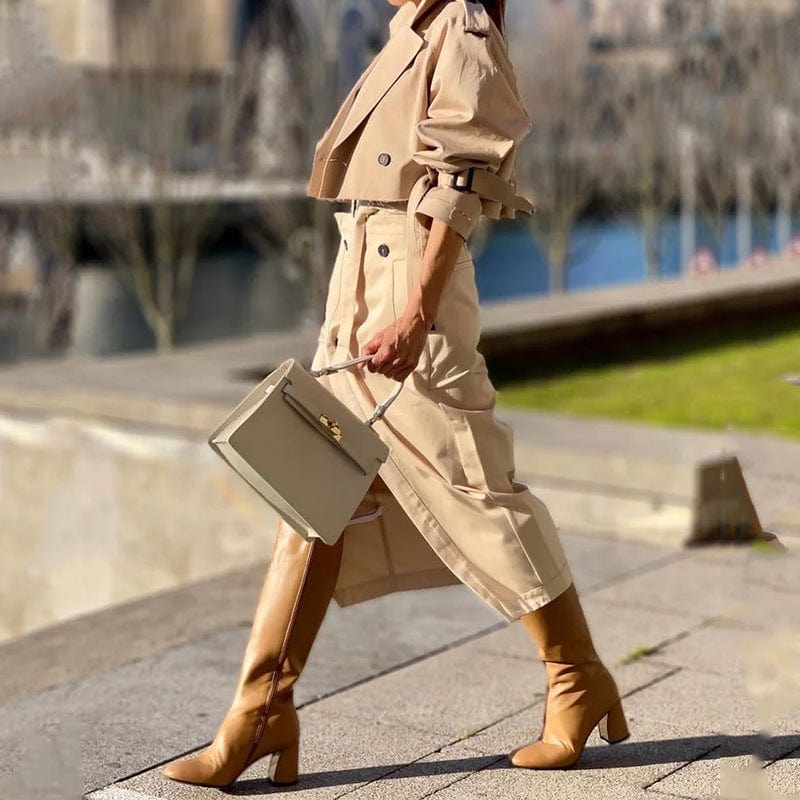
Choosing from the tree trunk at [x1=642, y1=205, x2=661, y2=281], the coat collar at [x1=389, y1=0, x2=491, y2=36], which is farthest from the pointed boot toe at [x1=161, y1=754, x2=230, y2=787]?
the tree trunk at [x1=642, y1=205, x2=661, y2=281]

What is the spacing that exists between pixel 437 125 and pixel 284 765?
4.49ft

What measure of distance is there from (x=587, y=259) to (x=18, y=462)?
35923 mm

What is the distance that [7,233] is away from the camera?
37.5 metres

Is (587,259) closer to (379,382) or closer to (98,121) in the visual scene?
(98,121)

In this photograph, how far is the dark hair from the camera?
10.9ft

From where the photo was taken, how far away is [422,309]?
3238 mm

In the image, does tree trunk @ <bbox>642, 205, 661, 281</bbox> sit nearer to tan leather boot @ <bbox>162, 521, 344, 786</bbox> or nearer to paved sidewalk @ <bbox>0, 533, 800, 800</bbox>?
paved sidewalk @ <bbox>0, 533, 800, 800</bbox>

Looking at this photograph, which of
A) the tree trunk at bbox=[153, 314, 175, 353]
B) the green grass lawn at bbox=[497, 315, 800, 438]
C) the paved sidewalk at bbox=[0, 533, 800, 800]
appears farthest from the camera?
the tree trunk at bbox=[153, 314, 175, 353]

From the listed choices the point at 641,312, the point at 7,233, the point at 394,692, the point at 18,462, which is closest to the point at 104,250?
the point at 7,233

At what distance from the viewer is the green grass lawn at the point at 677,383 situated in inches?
329

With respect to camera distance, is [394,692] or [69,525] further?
[69,525]

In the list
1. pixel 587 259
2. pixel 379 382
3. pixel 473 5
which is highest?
pixel 473 5

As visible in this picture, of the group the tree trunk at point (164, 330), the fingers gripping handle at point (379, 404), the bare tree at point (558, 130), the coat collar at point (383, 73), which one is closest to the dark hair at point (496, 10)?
the coat collar at point (383, 73)

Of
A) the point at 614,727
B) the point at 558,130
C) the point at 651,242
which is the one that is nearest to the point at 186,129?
the point at 558,130
